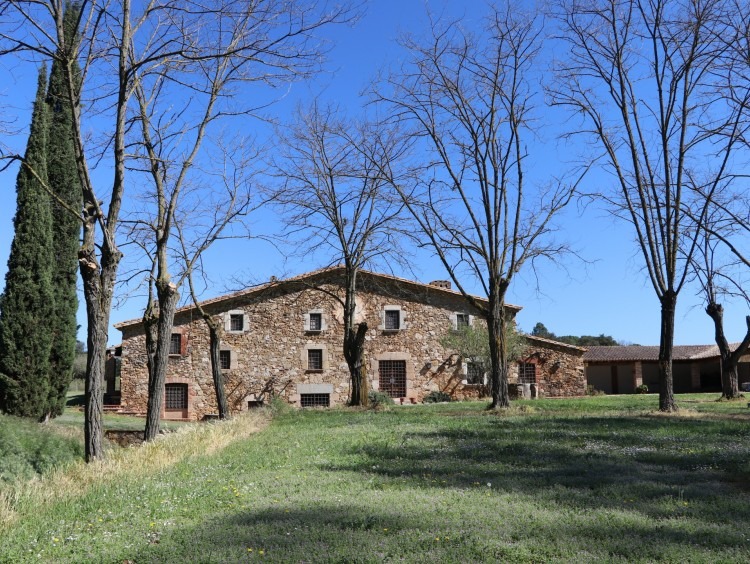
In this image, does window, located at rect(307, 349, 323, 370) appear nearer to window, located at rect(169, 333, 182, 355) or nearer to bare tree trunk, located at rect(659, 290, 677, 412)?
window, located at rect(169, 333, 182, 355)

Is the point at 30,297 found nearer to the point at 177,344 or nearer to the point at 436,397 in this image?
the point at 177,344

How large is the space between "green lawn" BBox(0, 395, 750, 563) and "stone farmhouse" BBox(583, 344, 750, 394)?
38919 millimetres

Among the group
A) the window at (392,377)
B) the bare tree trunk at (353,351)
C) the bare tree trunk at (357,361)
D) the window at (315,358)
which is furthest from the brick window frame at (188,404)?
the bare tree trunk at (353,351)

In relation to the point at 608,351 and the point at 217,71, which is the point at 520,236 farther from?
the point at 608,351

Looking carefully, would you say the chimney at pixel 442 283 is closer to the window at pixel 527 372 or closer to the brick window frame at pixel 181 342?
the window at pixel 527 372

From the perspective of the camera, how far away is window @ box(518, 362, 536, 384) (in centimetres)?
3806

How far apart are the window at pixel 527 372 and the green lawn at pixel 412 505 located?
26282 mm

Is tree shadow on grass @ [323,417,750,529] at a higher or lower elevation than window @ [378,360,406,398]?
lower

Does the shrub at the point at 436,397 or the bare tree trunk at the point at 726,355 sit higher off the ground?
the bare tree trunk at the point at 726,355

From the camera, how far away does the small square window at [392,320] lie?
37.1m

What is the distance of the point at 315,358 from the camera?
36.9 m

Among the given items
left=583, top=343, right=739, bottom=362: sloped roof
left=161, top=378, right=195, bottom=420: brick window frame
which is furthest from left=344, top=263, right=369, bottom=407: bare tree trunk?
left=583, top=343, right=739, bottom=362: sloped roof

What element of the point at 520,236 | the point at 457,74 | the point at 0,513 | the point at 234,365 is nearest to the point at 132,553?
the point at 0,513

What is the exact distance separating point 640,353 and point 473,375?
739 inches
